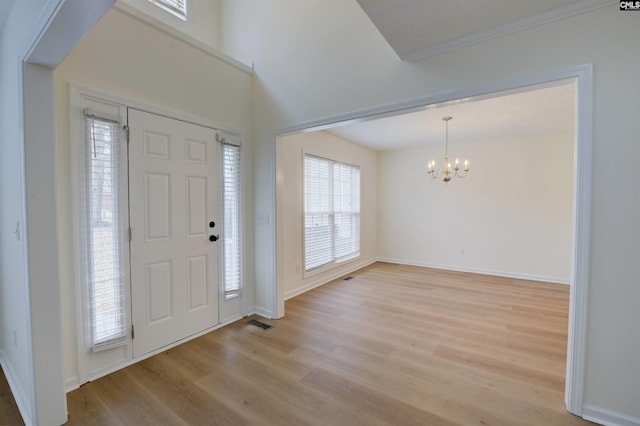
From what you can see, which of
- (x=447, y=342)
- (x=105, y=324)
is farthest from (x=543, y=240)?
(x=105, y=324)

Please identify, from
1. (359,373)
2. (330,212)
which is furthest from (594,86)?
(330,212)

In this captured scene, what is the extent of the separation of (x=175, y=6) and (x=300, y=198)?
122 inches

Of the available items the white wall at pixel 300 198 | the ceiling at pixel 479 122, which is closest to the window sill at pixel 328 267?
the white wall at pixel 300 198

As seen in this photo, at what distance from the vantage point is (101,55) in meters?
2.14

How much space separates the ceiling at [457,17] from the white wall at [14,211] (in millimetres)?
1968

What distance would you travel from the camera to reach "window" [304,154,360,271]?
443cm

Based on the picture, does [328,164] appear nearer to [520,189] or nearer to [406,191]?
[406,191]

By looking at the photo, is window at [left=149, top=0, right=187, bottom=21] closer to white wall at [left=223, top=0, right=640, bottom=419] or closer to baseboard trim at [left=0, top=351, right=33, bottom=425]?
white wall at [left=223, top=0, right=640, bottom=419]

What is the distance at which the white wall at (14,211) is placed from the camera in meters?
1.62

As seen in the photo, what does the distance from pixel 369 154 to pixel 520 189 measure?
2.99 m

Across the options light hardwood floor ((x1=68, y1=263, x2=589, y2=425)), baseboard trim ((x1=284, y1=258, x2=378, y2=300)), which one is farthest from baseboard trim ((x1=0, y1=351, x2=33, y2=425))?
baseboard trim ((x1=284, y1=258, x2=378, y2=300))

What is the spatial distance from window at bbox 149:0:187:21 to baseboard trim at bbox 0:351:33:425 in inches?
164

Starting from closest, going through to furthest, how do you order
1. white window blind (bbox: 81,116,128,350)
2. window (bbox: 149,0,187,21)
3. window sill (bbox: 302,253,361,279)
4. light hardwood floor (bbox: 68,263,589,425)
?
light hardwood floor (bbox: 68,263,589,425)
white window blind (bbox: 81,116,128,350)
window (bbox: 149,0,187,21)
window sill (bbox: 302,253,361,279)

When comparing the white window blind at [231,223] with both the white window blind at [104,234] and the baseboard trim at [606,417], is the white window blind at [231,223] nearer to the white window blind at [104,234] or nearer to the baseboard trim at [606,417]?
the white window blind at [104,234]
